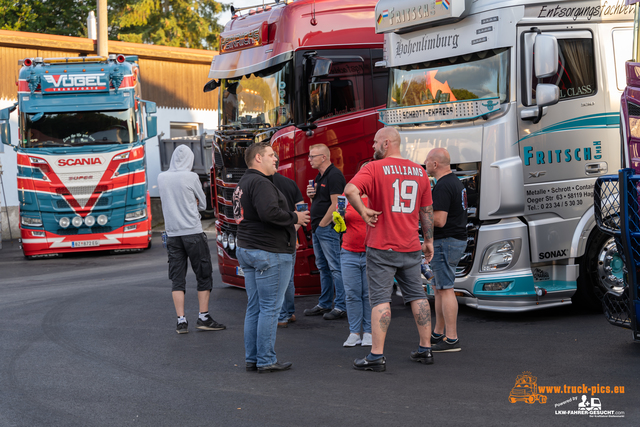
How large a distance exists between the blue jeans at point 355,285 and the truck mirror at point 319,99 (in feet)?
9.16

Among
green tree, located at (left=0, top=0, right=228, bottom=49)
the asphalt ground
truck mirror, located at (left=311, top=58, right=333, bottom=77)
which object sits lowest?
the asphalt ground

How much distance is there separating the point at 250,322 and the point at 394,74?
3962mm

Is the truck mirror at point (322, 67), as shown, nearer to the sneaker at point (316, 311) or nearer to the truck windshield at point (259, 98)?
the truck windshield at point (259, 98)

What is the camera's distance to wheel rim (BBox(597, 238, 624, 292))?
7.95 metres

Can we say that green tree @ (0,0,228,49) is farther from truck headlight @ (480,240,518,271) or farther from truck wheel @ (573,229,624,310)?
truck wheel @ (573,229,624,310)

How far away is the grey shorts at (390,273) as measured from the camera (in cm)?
607

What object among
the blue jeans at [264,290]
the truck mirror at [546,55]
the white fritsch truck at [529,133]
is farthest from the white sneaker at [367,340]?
the truck mirror at [546,55]

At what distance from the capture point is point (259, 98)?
10.0 metres

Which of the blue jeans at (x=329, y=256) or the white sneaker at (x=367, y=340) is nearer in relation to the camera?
the white sneaker at (x=367, y=340)

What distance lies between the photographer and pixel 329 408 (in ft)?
16.9

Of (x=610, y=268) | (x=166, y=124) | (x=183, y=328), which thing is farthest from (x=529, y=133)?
(x=166, y=124)

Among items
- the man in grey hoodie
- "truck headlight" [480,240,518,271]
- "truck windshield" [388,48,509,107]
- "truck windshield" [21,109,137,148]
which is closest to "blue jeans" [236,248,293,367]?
the man in grey hoodie

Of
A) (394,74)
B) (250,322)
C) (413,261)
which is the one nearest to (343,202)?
A: (413,261)

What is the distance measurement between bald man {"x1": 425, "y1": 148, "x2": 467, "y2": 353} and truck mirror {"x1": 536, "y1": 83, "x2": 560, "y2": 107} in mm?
1356
